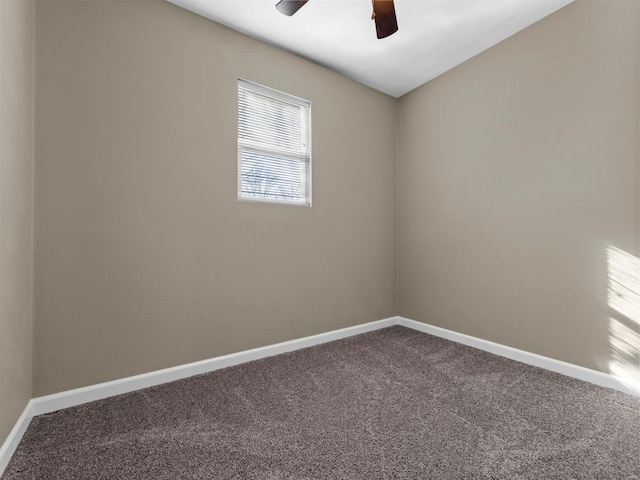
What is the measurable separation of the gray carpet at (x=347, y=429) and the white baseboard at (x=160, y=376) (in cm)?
6

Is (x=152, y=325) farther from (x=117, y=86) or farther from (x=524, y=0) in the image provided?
(x=524, y=0)

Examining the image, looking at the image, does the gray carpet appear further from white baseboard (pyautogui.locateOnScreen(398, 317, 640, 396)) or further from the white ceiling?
the white ceiling

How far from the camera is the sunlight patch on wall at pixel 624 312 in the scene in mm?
1981

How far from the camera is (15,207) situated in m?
1.52

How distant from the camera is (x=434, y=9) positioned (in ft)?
7.58

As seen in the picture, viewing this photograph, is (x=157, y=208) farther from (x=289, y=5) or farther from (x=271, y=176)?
(x=289, y=5)

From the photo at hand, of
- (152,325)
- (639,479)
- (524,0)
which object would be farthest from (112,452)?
(524,0)

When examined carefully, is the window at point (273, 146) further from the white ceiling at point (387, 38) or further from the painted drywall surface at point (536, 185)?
the painted drywall surface at point (536, 185)

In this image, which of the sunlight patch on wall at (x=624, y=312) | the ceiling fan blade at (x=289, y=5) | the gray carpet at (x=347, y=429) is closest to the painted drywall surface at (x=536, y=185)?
the sunlight patch on wall at (x=624, y=312)

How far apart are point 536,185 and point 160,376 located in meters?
3.24

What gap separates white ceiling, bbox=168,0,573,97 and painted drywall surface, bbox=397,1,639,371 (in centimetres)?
19

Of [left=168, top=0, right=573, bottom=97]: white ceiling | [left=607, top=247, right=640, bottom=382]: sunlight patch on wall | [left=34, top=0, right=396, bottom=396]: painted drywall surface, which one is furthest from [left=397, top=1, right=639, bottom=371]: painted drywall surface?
[left=34, top=0, right=396, bottom=396]: painted drywall surface

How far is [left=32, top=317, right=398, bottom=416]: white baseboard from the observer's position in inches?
71.2

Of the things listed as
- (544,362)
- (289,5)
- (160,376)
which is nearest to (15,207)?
(160,376)
